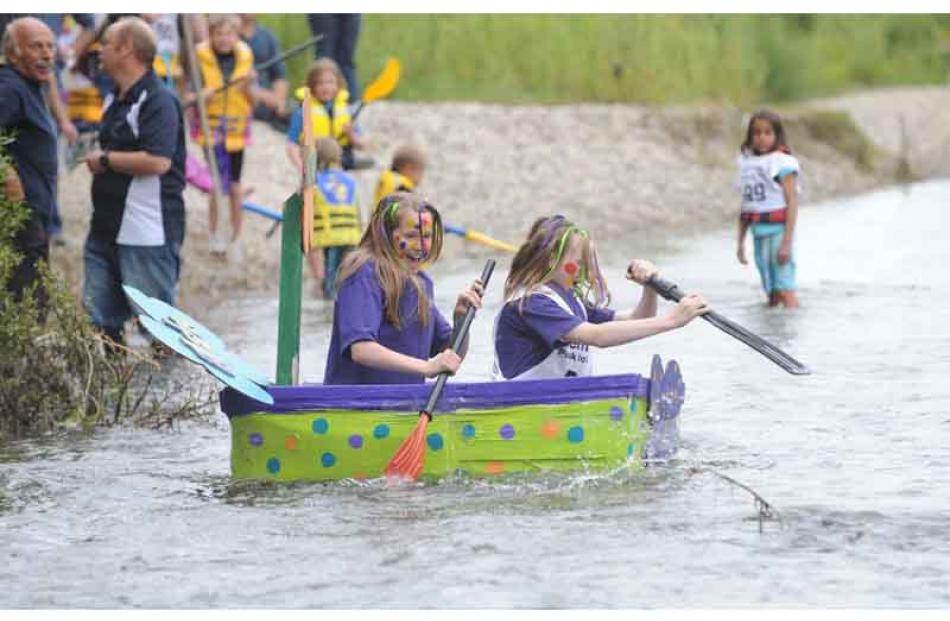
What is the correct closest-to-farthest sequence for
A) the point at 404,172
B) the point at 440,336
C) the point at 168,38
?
the point at 440,336 → the point at 404,172 → the point at 168,38

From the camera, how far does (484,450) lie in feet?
26.4

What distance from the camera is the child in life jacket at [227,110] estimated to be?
15.1 metres

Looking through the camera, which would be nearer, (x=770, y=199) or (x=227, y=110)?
(x=770, y=199)

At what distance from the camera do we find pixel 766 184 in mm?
13680

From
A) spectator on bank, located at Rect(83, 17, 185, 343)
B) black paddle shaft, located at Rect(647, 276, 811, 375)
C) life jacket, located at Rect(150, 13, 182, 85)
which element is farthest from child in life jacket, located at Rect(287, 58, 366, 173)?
black paddle shaft, located at Rect(647, 276, 811, 375)

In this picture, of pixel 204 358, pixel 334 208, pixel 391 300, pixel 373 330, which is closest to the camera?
pixel 204 358

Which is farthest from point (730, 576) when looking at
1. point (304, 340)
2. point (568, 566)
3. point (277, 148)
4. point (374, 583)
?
point (277, 148)

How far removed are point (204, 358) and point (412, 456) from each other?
0.83 meters

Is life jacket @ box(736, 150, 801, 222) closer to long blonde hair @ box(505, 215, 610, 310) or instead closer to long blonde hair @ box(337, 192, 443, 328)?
long blonde hair @ box(505, 215, 610, 310)

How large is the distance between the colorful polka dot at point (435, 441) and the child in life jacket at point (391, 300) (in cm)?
29

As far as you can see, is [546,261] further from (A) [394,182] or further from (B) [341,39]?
(B) [341,39]

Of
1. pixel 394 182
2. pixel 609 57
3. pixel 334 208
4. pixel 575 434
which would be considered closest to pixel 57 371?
pixel 575 434

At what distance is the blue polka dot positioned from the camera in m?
7.98

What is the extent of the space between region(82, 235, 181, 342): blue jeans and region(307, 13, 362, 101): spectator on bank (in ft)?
20.7
